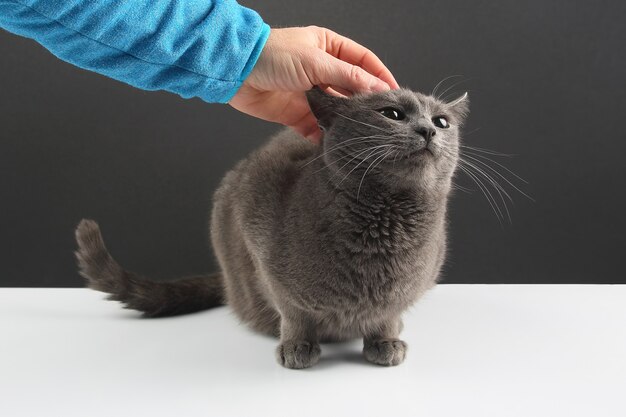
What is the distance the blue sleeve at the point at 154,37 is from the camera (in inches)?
41.6

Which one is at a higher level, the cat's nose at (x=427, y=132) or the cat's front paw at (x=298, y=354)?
the cat's nose at (x=427, y=132)

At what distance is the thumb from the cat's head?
47 mm

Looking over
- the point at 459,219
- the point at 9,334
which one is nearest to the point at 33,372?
the point at 9,334

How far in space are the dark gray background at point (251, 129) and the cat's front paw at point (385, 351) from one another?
0.96 m

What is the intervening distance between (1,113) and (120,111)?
0.36 m

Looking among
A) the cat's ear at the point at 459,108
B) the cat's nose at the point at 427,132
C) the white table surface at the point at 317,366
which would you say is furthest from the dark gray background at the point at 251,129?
the cat's nose at the point at 427,132

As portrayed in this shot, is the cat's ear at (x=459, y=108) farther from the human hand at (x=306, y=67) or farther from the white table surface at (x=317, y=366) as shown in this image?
the white table surface at (x=317, y=366)

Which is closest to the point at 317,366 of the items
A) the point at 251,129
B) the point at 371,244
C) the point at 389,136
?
the point at 371,244

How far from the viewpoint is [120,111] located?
80.4 inches

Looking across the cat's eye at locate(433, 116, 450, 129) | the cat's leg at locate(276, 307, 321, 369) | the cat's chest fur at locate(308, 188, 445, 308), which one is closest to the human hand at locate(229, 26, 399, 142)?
the cat's eye at locate(433, 116, 450, 129)

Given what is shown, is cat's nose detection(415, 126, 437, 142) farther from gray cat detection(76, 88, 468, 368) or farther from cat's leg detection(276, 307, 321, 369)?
cat's leg detection(276, 307, 321, 369)

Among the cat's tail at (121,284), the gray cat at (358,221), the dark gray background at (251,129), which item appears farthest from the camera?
the dark gray background at (251,129)

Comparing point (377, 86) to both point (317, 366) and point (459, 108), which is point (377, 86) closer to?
point (459, 108)

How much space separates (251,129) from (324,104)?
0.90 metres
